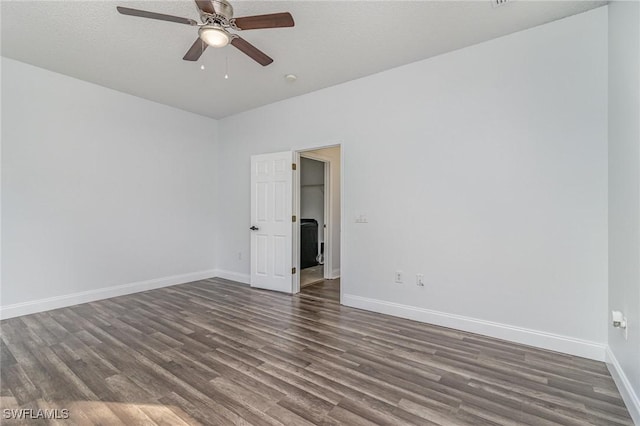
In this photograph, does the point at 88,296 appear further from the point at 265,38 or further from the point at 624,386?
the point at 624,386

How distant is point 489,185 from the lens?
2.82 meters

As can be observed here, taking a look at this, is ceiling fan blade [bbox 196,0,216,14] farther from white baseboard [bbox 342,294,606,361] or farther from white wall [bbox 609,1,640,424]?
white baseboard [bbox 342,294,606,361]

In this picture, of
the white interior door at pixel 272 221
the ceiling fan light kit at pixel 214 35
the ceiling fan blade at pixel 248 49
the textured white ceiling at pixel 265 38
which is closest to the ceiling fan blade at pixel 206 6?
the ceiling fan light kit at pixel 214 35

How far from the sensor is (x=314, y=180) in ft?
22.2

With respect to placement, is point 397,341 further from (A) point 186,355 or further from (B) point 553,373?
(A) point 186,355

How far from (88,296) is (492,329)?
4.97 metres

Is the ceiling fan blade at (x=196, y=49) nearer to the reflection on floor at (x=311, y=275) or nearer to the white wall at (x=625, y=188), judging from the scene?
the white wall at (x=625, y=188)

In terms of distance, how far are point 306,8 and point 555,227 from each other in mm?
2902

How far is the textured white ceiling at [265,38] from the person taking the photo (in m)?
2.39

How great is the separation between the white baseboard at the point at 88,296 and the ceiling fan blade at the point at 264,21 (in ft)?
13.0

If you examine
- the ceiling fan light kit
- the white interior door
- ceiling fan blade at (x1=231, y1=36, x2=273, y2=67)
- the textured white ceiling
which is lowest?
the white interior door

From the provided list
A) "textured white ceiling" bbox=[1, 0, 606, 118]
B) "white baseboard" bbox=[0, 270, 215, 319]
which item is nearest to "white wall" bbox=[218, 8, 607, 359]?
"textured white ceiling" bbox=[1, 0, 606, 118]

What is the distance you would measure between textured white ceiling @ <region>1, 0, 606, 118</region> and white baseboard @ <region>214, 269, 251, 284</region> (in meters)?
3.06

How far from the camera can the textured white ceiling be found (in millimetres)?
2391
